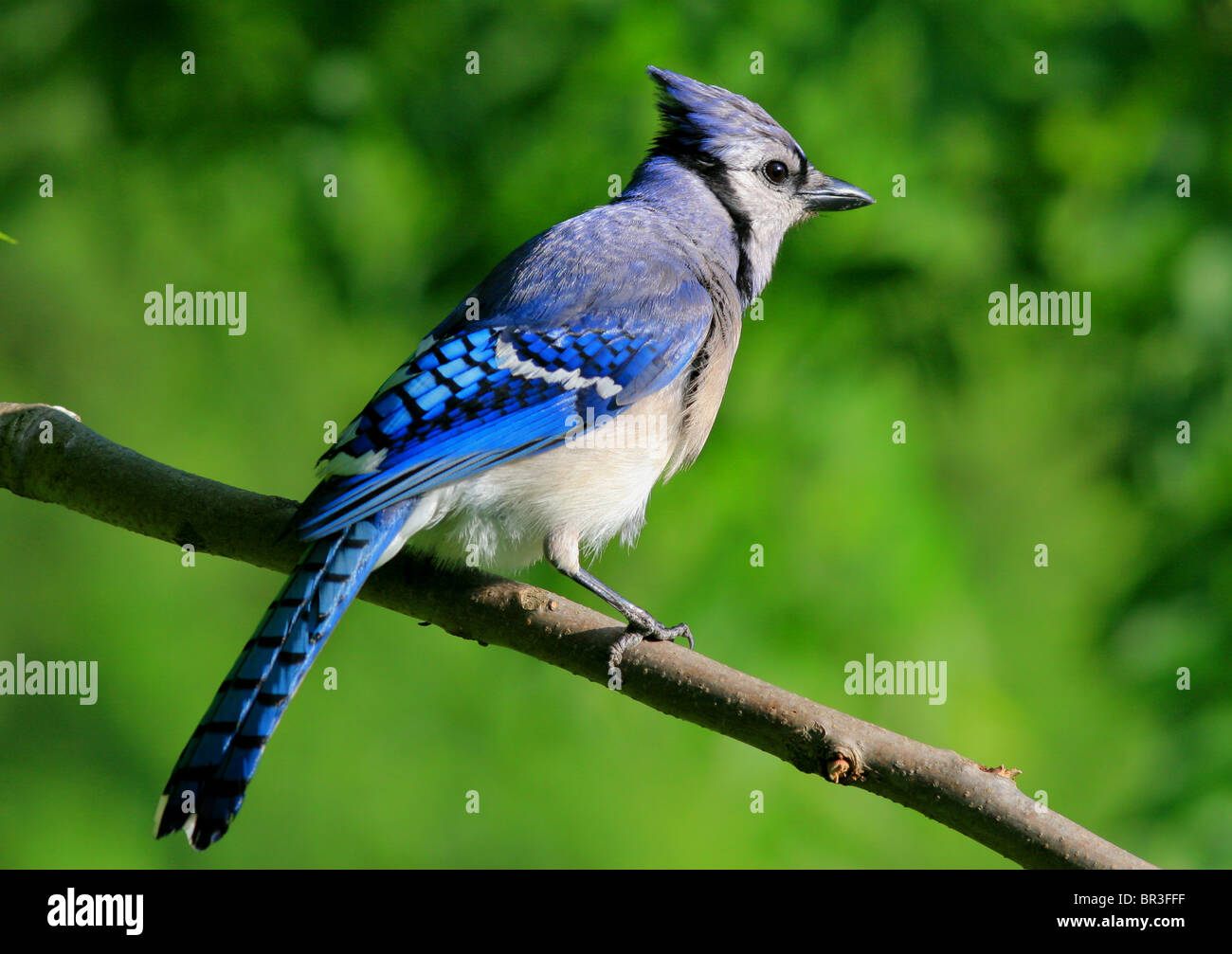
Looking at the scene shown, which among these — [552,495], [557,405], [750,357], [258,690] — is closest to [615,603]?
[552,495]

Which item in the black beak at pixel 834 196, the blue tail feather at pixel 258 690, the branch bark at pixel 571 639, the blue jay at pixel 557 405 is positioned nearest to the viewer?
the branch bark at pixel 571 639

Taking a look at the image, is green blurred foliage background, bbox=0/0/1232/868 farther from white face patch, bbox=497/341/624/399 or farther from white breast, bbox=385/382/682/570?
white face patch, bbox=497/341/624/399

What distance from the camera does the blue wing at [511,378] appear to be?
257 centimetres

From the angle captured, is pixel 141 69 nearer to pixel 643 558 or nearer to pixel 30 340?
pixel 30 340

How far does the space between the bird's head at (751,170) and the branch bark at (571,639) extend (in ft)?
4.37

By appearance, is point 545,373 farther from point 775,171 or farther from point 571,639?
point 775,171

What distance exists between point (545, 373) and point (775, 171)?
3.51ft

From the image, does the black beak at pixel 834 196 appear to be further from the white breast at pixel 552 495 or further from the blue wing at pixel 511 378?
the white breast at pixel 552 495

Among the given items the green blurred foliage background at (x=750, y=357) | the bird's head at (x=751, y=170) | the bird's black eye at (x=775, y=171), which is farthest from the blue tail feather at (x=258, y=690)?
the bird's black eye at (x=775, y=171)

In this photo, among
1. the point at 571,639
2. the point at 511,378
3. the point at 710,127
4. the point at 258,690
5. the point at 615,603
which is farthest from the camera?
the point at 710,127

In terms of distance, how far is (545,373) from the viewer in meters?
2.88

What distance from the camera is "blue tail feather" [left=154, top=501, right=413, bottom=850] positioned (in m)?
2.22

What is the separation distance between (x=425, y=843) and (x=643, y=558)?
1118 mm

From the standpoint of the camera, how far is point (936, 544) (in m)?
3.43
